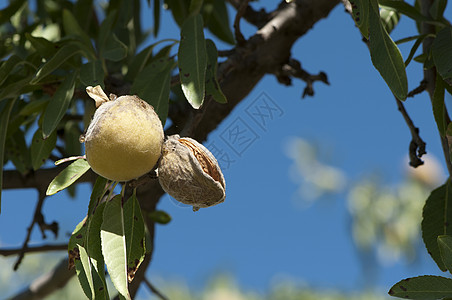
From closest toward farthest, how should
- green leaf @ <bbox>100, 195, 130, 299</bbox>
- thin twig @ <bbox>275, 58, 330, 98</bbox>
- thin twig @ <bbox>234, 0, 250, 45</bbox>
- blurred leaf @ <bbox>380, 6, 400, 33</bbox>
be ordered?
green leaf @ <bbox>100, 195, 130, 299</bbox>, thin twig @ <bbox>234, 0, 250, 45</bbox>, blurred leaf @ <bbox>380, 6, 400, 33</bbox>, thin twig @ <bbox>275, 58, 330, 98</bbox>

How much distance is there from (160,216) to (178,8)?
846mm

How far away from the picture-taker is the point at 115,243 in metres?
1.16

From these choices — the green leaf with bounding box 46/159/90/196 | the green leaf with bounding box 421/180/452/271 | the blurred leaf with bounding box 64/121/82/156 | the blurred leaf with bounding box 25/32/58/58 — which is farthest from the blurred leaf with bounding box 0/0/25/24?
the green leaf with bounding box 421/180/452/271

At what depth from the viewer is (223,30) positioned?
7.55 ft

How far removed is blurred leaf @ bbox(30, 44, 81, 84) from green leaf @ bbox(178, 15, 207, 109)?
33cm

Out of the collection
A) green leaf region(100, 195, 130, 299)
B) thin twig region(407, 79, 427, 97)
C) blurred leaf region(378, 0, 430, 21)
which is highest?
blurred leaf region(378, 0, 430, 21)

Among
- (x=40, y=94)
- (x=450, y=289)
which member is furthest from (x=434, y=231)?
(x=40, y=94)

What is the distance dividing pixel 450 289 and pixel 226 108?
3.20 feet

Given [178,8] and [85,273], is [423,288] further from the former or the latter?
[178,8]

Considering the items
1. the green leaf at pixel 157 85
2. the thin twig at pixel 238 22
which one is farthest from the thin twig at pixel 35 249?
the thin twig at pixel 238 22

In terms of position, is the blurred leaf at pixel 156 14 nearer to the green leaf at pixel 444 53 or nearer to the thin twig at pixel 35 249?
the thin twig at pixel 35 249

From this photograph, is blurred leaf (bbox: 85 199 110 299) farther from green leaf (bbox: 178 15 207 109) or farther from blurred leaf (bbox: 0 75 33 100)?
blurred leaf (bbox: 0 75 33 100)

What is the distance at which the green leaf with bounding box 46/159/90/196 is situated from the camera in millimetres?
1208

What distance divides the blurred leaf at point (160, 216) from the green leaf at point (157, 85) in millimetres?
552
